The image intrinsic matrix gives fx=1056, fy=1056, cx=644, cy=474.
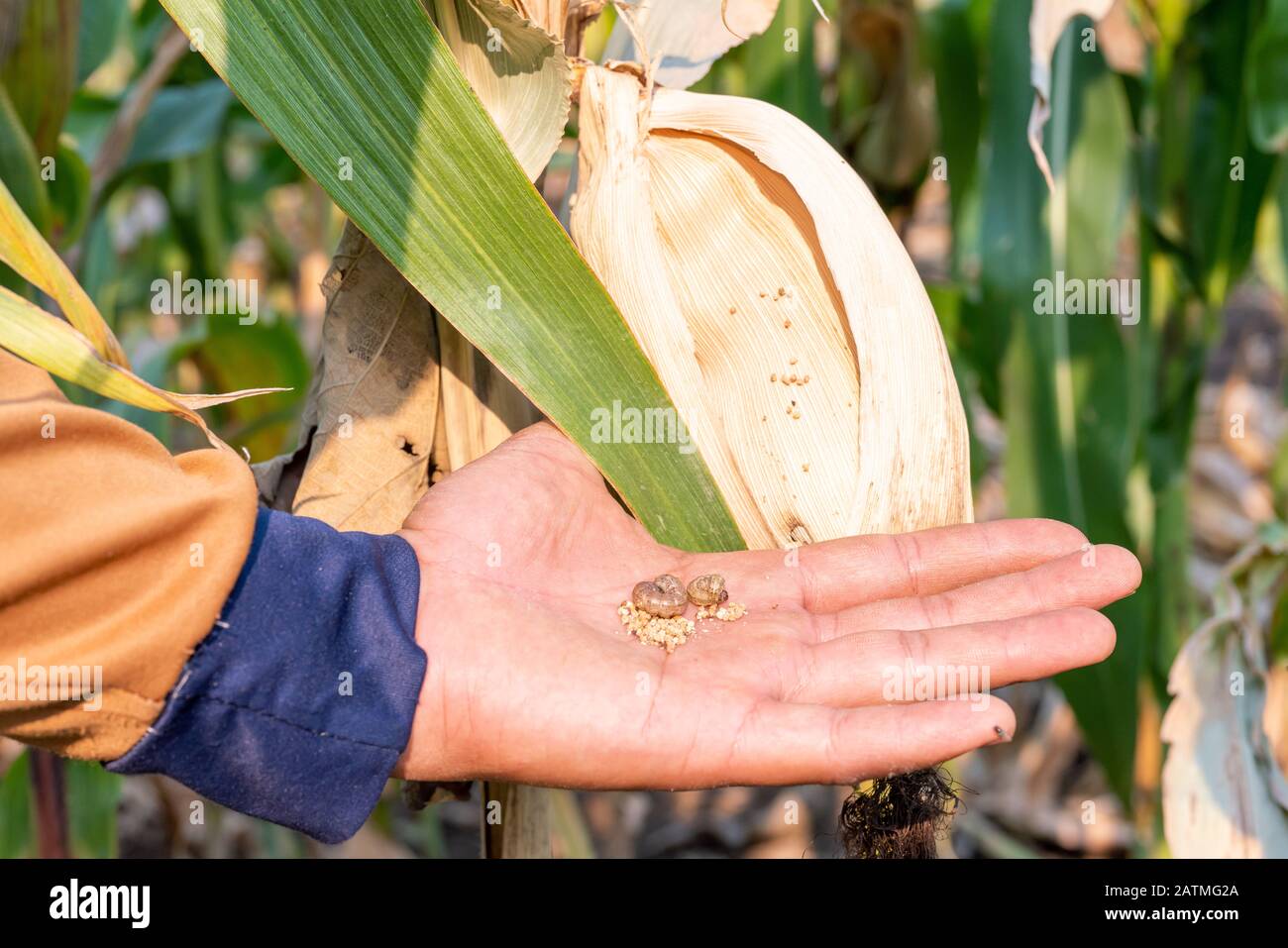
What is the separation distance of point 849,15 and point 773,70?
0.15 m

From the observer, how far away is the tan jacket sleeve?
72 centimetres

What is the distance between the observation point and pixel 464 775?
86 cm

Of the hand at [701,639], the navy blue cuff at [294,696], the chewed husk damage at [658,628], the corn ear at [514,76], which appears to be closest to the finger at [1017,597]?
the hand at [701,639]

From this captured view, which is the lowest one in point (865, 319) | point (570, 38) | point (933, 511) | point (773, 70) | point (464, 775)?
point (464, 775)

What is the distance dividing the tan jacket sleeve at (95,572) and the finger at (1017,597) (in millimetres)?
547

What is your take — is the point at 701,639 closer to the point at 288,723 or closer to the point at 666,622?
the point at 666,622

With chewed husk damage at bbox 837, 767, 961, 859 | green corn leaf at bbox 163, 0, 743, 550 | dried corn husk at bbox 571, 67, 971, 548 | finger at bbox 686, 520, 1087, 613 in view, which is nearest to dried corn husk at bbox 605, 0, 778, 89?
dried corn husk at bbox 571, 67, 971, 548

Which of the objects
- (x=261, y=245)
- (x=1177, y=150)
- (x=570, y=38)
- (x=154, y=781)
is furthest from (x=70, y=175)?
(x=261, y=245)

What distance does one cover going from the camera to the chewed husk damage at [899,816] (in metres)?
0.95

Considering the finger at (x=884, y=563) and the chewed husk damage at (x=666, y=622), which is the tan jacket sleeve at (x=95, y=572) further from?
the finger at (x=884, y=563)

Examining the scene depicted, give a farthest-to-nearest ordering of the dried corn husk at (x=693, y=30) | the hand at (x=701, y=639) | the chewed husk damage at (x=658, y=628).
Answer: the dried corn husk at (x=693, y=30) → the chewed husk damage at (x=658, y=628) → the hand at (x=701, y=639)

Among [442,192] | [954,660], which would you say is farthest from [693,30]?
[954,660]

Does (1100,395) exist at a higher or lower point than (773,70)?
lower

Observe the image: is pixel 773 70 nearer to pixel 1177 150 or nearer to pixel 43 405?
pixel 1177 150
